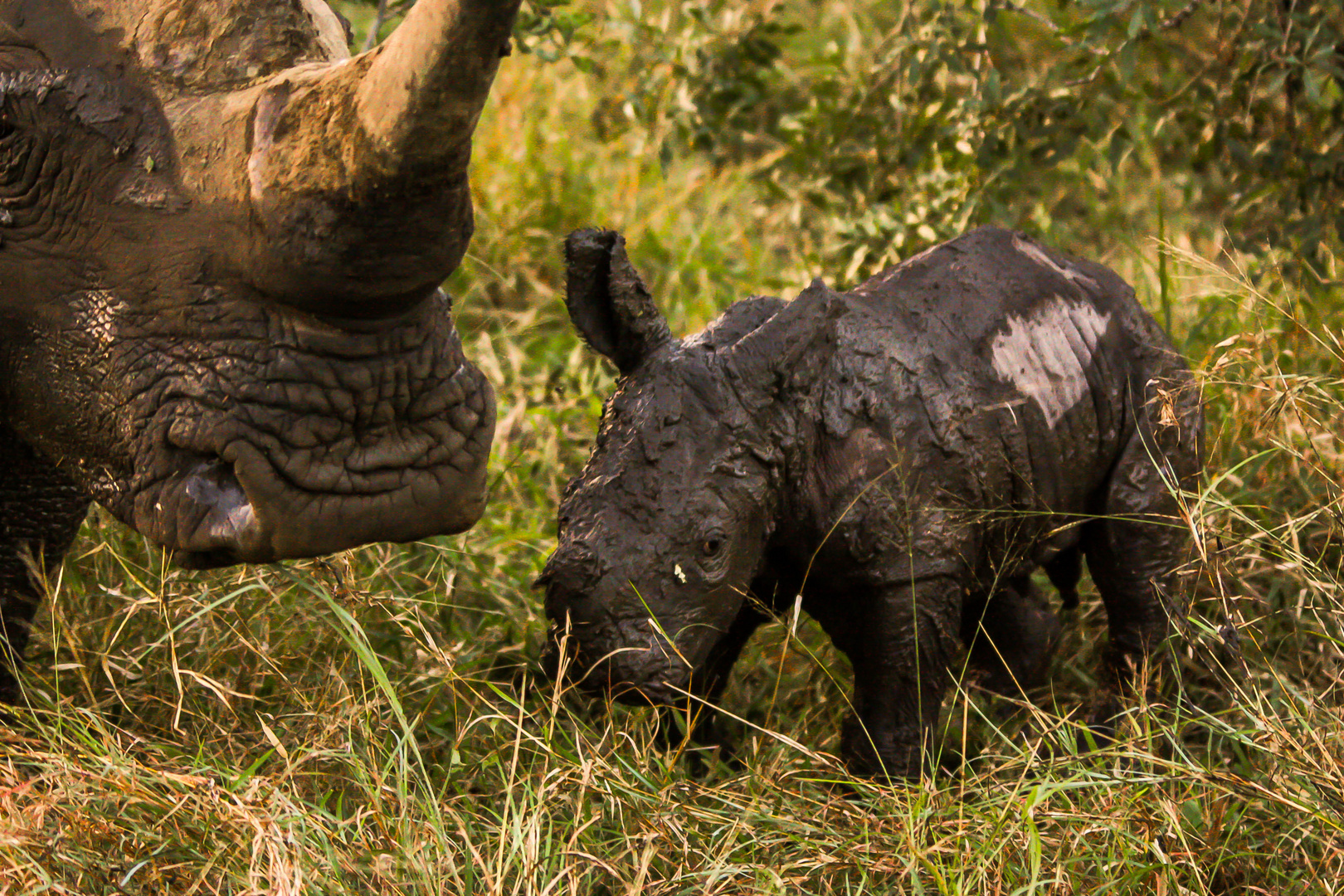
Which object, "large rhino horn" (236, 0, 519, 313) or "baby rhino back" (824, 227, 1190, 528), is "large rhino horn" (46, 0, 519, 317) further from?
"baby rhino back" (824, 227, 1190, 528)

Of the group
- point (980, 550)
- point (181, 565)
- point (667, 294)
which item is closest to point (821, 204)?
point (667, 294)

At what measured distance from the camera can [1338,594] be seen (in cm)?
345

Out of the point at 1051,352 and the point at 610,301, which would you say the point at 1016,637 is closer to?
the point at 1051,352

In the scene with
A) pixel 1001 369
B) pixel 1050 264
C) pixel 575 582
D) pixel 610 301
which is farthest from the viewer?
pixel 1050 264

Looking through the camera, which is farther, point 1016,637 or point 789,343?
point 1016,637

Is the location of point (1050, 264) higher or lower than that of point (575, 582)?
higher

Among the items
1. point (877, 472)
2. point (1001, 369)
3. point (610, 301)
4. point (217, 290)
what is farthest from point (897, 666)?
point (217, 290)

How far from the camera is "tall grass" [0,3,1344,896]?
291cm

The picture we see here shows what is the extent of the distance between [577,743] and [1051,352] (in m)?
1.45

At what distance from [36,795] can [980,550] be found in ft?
6.73

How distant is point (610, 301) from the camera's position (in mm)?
3357

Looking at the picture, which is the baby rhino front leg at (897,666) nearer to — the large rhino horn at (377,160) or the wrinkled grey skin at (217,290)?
the wrinkled grey skin at (217,290)

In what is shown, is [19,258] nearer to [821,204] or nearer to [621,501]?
[621,501]

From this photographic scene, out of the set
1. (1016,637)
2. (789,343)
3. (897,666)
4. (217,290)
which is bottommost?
(1016,637)
